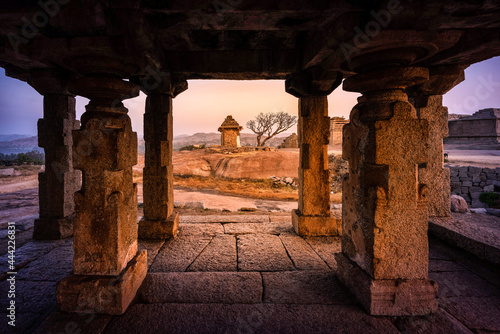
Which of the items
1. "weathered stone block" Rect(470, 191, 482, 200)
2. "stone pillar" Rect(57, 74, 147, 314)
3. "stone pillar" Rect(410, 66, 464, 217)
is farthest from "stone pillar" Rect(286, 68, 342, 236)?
"weathered stone block" Rect(470, 191, 482, 200)

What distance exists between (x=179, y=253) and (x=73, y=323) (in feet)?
4.93

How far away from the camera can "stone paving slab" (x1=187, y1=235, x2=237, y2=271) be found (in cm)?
283

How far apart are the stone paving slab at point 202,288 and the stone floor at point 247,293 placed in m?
0.01

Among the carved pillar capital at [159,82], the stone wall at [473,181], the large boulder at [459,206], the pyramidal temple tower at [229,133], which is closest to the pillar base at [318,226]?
the large boulder at [459,206]

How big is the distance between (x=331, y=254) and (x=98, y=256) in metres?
2.93

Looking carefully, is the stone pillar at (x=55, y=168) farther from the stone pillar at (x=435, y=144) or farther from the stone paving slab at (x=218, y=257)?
the stone pillar at (x=435, y=144)

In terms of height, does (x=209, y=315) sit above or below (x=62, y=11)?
below

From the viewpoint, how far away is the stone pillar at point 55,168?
3.80 metres

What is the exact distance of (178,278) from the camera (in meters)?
2.42

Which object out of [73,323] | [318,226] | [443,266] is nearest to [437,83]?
[443,266]

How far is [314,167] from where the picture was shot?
3.93 m

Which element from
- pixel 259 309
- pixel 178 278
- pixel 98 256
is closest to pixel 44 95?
pixel 98 256

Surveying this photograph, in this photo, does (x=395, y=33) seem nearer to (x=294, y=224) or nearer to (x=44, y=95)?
(x=294, y=224)

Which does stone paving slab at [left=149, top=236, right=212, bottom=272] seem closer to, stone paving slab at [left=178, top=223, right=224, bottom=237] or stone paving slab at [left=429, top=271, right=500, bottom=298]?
stone paving slab at [left=178, top=223, right=224, bottom=237]
